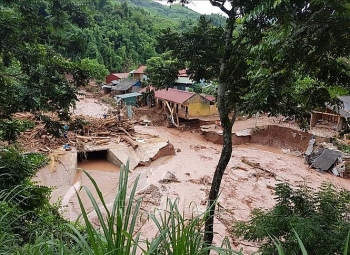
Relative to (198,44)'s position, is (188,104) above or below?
below

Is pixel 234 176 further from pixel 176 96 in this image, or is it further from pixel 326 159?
pixel 176 96

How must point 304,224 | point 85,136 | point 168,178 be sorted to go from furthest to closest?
1. point 85,136
2. point 168,178
3. point 304,224

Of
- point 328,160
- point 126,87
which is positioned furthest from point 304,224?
point 126,87

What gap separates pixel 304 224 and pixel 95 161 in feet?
52.7

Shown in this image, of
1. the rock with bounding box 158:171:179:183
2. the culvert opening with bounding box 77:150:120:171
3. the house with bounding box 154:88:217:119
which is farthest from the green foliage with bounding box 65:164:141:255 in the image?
the house with bounding box 154:88:217:119

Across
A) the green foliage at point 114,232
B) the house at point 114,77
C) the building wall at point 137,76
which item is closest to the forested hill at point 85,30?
the house at point 114,77

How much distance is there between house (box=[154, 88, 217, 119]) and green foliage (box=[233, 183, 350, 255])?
2035cm

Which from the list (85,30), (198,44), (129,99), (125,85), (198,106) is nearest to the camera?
(198,44)

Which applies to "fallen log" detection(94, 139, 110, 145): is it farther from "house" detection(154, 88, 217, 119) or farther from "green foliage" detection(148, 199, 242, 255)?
"green foliage" detection(148, 199, 242, 255)

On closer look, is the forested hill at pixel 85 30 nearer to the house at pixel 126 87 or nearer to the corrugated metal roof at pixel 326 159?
the house at pixel 126 87

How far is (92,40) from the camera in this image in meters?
44.5

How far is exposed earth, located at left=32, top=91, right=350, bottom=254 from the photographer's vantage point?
40.2 feet

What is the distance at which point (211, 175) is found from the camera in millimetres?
16266

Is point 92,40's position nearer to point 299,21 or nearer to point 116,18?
point 116,18
